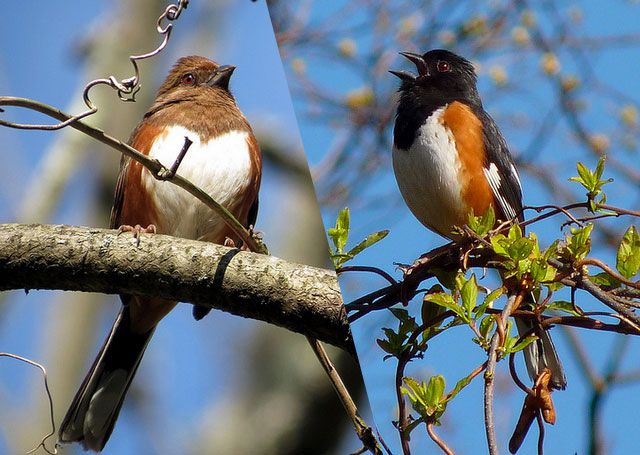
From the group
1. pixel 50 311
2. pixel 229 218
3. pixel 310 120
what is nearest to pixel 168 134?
pixel 50 311

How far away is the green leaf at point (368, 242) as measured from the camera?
2.46 ft

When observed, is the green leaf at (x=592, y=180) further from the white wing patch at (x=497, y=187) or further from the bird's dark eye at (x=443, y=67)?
the bird's dark eye at (x=443, y=67)

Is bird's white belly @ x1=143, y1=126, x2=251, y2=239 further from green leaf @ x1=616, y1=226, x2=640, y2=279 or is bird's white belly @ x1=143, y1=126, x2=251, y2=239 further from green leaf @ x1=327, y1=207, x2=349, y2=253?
green leaf @ x1=616, y1=226, x2=640, y2=279

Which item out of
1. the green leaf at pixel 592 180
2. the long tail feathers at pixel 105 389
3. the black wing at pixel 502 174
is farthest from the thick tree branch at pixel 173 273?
the green leaf at pixel 592 180

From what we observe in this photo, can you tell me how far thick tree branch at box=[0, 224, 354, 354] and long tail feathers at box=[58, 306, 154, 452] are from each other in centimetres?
20

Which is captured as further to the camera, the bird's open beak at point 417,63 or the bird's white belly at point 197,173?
the bird's white belly at point 197,173

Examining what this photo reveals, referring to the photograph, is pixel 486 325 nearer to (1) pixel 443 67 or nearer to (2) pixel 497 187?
(2) pixel 497 187

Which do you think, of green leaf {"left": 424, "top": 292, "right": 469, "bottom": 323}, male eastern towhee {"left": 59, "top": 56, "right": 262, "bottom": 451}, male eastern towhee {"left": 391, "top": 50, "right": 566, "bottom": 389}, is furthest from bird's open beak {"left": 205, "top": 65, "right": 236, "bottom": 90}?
green leaf {"left": 424, "top": 292, "right": 469, "bottom": 323}

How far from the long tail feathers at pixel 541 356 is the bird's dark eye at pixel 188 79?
36.3 inches

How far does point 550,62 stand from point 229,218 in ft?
1.56

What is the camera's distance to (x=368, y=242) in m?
0.76

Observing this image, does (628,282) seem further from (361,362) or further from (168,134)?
(168,134)

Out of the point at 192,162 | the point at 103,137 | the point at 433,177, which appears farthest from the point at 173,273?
the point at 192,162

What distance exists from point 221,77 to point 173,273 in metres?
0.51
